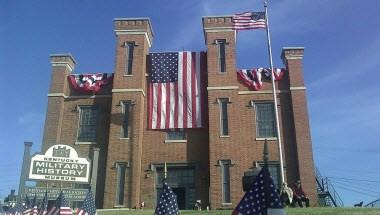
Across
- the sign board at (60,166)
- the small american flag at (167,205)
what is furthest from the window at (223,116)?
the small american flag at (167,205)

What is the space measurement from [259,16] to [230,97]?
5.99 m

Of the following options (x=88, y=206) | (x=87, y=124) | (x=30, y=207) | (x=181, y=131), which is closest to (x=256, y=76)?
(x=181, y=131)

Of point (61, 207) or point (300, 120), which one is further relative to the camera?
point (300, 120)

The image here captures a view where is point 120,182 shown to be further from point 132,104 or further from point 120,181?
point 132,104

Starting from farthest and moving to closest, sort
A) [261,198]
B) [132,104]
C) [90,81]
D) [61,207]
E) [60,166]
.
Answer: [90,81] → [132,104] → [60,166] → [61,207] → [261,198]

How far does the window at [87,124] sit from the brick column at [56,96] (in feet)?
4.26

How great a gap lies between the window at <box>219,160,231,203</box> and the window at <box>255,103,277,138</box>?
9.41 feet

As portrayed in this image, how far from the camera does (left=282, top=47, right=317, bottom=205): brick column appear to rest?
3075 cm

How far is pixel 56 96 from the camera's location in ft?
112

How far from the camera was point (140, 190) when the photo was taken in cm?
3173

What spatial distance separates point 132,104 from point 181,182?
18.9 ft

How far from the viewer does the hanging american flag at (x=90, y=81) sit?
112 feet

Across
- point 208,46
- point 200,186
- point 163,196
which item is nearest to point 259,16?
point 208,46

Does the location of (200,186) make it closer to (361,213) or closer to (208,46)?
(208,46)
